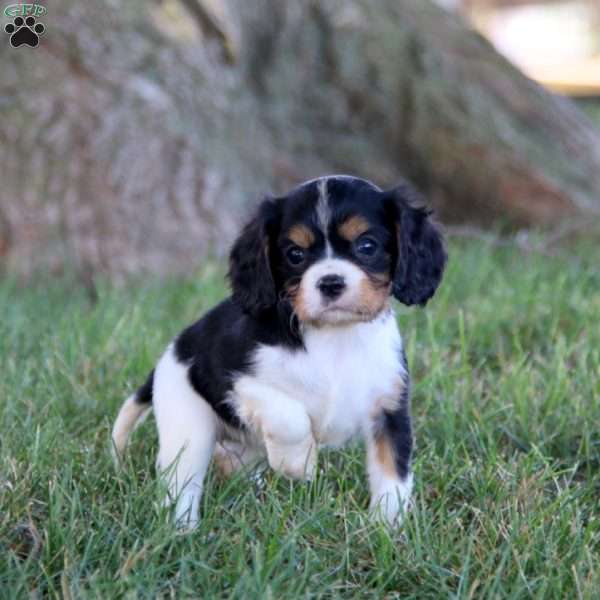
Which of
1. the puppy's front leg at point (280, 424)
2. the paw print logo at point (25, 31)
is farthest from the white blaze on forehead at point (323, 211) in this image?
the paw print logo at point (25, 31)

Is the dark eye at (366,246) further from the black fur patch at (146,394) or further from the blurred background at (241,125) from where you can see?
the blurred background at (241,125)

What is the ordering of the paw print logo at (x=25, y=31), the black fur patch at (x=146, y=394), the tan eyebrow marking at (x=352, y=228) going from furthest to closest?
the paw print logo at (x=25, y=31) → the black fur patch at (x=146, y=394) → the tan eyebrow marking at (x=352, y=228)

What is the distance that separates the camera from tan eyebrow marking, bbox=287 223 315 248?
3035mm

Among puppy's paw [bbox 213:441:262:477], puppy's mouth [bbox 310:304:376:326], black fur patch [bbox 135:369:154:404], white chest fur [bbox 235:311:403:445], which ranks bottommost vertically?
puppy's paw [bbox 213:441:262:477]

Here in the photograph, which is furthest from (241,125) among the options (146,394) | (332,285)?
(332,285)

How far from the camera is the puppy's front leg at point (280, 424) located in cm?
303

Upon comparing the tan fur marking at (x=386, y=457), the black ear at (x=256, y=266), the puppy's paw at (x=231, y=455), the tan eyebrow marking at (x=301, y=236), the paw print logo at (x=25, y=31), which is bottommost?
the puppy's paw at (x=231, y=455)

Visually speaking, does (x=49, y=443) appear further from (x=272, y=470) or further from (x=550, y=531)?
(x=550, y=531)

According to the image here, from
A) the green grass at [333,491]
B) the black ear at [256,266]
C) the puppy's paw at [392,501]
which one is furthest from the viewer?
the black ear at [256,266]

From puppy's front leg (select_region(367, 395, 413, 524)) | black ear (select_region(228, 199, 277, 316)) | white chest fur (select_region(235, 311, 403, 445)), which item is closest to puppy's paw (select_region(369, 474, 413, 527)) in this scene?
puppy's front leg (select_region(367, 395, 413, 524))

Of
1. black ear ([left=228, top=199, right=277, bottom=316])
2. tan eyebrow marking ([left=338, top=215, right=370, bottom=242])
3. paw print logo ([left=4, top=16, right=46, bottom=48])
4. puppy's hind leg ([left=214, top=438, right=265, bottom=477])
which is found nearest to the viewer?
tan eyebrow marking ([left=338, top=215, right=370, bottom=242])

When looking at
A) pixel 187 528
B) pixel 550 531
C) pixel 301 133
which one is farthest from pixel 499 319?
pixel 301 133

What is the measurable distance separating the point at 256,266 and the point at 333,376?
40 centimetres

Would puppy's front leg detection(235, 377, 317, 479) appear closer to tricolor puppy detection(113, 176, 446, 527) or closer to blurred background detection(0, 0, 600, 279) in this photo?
tricolor puppy detection(113, 176, 446, 527)
